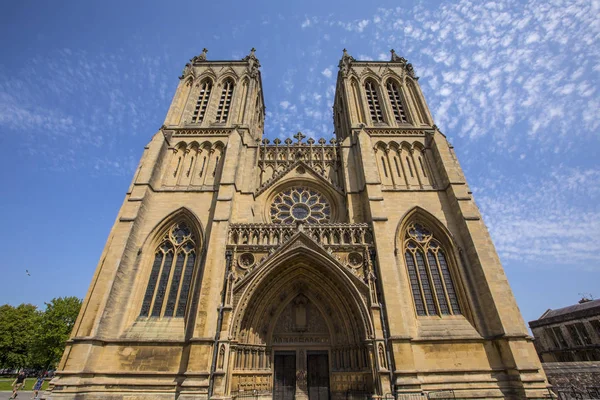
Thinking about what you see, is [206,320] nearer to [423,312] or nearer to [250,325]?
[250,325]

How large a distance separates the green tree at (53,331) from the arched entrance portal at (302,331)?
25904 millimetres

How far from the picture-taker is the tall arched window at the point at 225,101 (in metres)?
20.8

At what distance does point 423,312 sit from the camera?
12.8 m

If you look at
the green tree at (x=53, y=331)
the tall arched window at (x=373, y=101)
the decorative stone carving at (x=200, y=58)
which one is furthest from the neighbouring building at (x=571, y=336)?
the green tree at (x=53, y=331)

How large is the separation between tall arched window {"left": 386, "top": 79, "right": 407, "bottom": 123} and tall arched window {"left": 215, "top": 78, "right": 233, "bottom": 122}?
12.3 m

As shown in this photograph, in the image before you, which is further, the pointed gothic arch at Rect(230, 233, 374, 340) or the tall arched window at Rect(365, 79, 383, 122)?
the tall arched window at Rect(365, 79, 383, 122)

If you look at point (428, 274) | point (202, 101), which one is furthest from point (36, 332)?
point (428, 274)

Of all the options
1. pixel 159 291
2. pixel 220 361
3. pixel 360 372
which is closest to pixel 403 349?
pixel 360 372

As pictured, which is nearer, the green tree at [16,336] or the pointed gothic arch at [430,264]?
the pointed gothic arch at [430,264]

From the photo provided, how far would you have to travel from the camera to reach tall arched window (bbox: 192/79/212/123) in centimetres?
2053

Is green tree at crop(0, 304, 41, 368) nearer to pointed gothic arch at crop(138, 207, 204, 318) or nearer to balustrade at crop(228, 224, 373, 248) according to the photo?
pointed gothic arch at crop(138, 207, 204, 318)

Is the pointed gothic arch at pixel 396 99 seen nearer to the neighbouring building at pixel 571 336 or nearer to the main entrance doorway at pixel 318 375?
the main entrance doorway at pixel 318 375

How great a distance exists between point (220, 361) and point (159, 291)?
481 centimetres

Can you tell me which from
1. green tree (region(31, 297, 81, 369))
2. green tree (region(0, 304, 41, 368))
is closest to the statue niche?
green tree (region(31, 297, 81, 369))
